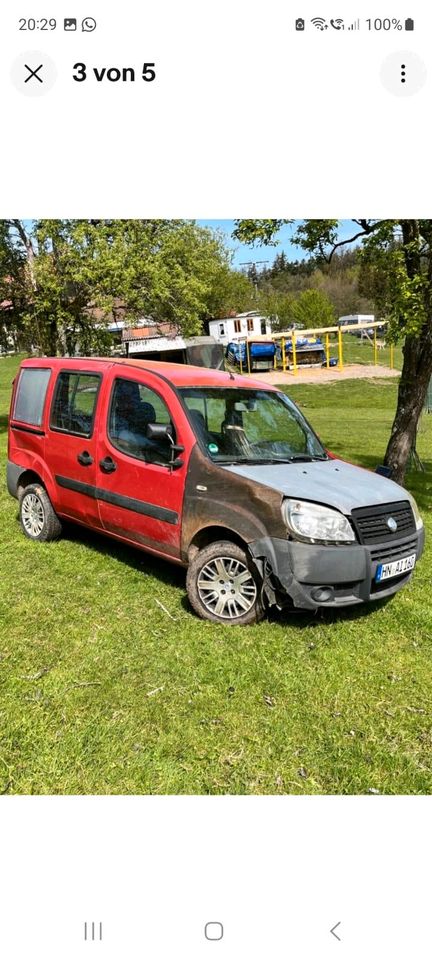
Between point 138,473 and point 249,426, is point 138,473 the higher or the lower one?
the lower one

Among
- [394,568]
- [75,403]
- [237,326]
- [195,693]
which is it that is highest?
[237,326]

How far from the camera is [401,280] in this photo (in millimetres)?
6766

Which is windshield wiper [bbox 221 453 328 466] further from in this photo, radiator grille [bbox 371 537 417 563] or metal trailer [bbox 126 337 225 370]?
metal trailer [bbox 126 337 225 370]

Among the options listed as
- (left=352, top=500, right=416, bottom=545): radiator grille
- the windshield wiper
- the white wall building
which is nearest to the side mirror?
the windshield wiper

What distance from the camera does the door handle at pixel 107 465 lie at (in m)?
5.01

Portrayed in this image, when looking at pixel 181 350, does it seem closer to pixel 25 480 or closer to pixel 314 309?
pixel 314 309

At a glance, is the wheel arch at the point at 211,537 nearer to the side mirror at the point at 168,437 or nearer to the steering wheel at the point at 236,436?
the side mirror at the point at 168,437

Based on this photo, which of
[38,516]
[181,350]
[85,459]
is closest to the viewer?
[85,459]

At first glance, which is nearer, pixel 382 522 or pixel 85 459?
pixel 382 522

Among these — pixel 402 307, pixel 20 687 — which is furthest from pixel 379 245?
pixel 20 687

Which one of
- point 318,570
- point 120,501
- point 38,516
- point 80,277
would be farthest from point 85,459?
point 80,277

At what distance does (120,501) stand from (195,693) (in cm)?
199

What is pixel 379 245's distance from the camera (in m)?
8.13
